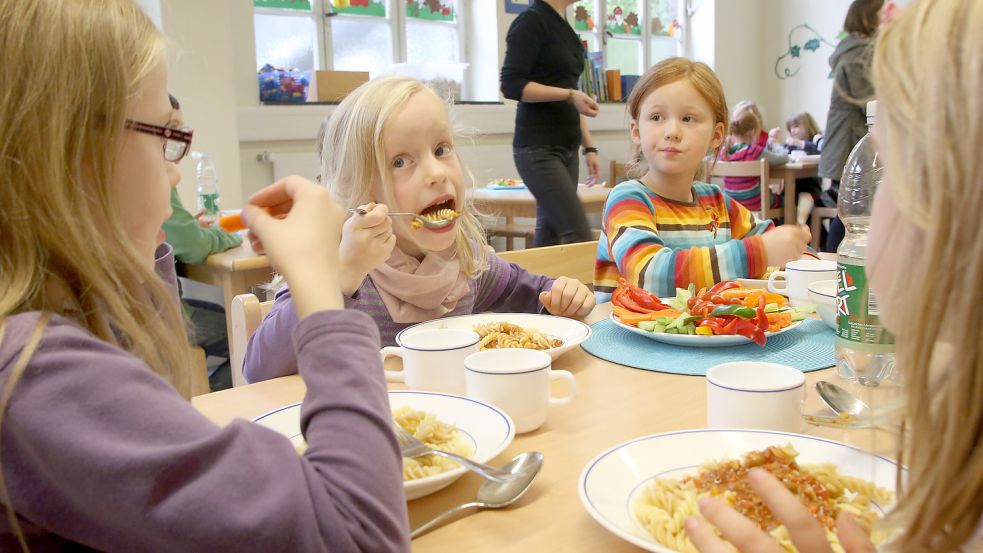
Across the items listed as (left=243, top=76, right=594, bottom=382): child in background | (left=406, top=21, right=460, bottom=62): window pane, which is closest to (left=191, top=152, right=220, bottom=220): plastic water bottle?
(left=406, top=21, right=460, bottom=62): window pane

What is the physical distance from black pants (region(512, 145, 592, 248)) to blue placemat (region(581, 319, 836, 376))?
181 centimetres

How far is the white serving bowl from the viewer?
122 cm

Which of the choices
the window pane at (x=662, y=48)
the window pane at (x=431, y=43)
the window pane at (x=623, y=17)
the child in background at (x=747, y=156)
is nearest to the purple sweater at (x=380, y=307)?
the child in background at (x=747, y=156)

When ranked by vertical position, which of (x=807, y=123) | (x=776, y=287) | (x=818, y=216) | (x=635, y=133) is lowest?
(x=818, y=216)

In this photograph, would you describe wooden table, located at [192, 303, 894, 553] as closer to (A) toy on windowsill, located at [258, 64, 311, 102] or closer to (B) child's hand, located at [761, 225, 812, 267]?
(B) child's hand, located at [761, 225, 812, 267]

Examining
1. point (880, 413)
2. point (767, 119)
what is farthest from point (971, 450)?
point (767, 119)

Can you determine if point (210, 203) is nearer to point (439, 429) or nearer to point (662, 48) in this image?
point (439, 429)

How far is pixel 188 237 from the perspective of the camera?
2.34 meters

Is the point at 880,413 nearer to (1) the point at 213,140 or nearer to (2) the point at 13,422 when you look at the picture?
(2) the point at 13,422

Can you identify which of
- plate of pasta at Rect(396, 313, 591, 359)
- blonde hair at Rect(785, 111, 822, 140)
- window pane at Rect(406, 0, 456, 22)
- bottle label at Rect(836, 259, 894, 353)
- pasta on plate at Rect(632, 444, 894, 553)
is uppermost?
window pane at Rect(406, 0, 456, 22)

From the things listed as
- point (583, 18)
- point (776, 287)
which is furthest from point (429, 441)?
point (583, 18)

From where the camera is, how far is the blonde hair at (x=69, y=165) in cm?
55

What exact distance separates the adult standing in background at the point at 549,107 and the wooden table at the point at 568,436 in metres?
1.93

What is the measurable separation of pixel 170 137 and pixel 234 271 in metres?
1.75
